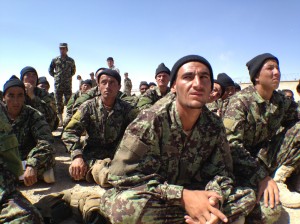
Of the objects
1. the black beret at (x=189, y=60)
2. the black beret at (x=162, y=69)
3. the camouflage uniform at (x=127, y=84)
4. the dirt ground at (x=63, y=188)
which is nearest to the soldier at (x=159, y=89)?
the black beret at (x=162, y=69)

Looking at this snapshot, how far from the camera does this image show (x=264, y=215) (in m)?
2.43

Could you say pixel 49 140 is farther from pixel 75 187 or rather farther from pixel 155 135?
pixel 155 135

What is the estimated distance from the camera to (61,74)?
9117 millimetres

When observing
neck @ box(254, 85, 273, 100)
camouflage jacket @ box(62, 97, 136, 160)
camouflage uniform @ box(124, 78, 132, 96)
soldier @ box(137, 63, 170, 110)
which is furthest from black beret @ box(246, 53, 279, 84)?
camouflage uniform @ box(124, 78, 132, 96)

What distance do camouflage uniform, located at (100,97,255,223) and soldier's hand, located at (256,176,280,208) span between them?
22cm

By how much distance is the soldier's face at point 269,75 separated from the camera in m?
3.26

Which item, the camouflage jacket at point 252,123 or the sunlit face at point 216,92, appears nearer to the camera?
the camouflage jacket at point 252,123

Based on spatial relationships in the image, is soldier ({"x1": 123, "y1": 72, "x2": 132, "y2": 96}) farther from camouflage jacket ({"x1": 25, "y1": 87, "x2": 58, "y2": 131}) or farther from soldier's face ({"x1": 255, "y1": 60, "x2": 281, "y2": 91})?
soldier's face ({"x1": 255, "y1": 60, "x2": 281, "y2": 91})

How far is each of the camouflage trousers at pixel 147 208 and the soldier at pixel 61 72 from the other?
23.7ft

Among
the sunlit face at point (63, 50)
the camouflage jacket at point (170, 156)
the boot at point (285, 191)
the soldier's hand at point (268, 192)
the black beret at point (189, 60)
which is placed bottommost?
the boot at point (285, 191)

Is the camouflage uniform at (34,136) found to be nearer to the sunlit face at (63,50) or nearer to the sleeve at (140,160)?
the sleeve at (140,160)

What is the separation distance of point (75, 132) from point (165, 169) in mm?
1899

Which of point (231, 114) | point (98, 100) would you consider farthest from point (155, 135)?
point (98, 100)

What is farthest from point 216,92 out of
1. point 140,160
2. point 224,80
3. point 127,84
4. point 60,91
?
point 127,84
